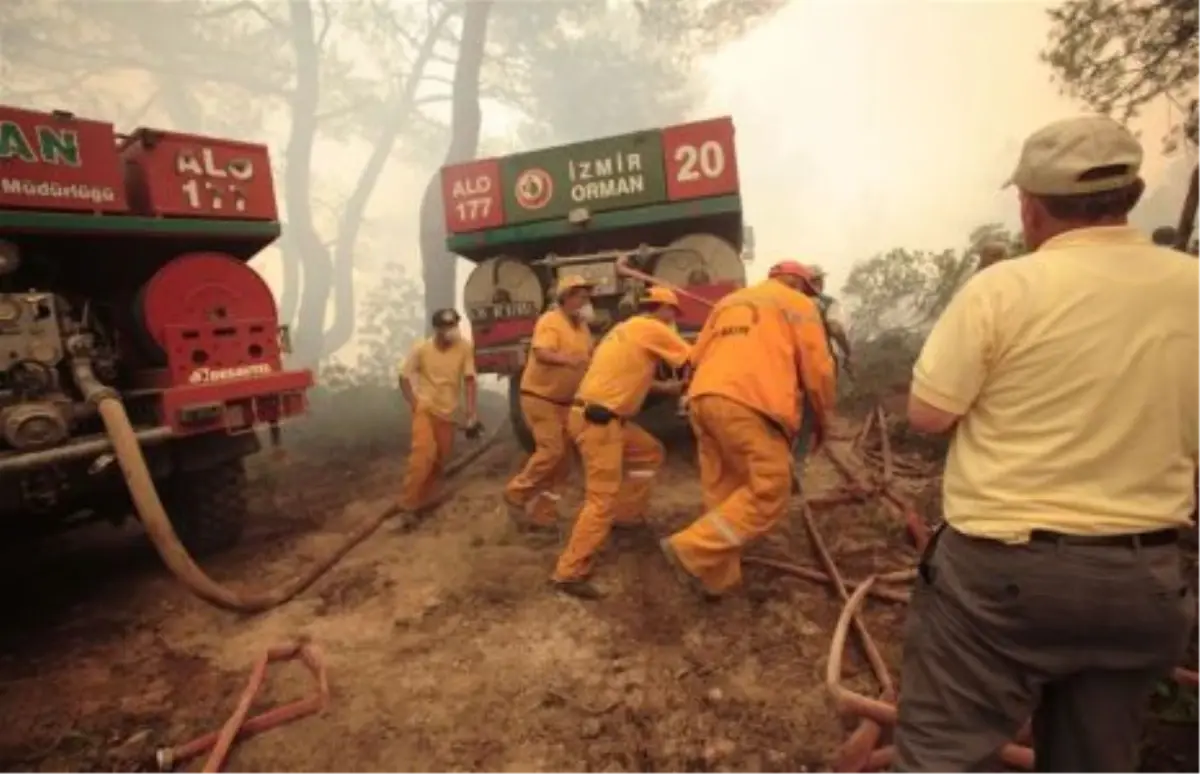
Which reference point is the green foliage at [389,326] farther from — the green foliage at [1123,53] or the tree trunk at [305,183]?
the green foliage at [1123,53]

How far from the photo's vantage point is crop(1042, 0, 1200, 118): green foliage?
6505 millimetres

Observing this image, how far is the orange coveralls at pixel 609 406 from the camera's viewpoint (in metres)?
3.98

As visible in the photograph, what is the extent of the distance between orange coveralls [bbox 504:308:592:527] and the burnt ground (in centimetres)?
30

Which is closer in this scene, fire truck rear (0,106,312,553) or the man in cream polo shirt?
the man in cream polo shirt

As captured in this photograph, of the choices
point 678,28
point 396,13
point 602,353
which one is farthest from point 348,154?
point 602,353

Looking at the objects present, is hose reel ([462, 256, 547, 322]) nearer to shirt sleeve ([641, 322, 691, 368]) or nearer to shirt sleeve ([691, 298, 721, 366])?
shirt sleeve ([641, 322, 691, 368])

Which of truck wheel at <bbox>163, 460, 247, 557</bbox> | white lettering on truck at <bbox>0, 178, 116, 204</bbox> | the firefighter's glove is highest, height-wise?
white lettering on truck at <bbox>0, 178, 116, 204</bbox>

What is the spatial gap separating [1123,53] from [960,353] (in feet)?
24.9

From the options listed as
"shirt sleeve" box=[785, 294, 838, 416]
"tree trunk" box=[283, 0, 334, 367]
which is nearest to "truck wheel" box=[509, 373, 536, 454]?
"shirt sleeve" box=[785, 294, 838, 416]

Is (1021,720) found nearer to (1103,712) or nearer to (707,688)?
(1103,712)

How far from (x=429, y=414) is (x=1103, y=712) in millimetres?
4920

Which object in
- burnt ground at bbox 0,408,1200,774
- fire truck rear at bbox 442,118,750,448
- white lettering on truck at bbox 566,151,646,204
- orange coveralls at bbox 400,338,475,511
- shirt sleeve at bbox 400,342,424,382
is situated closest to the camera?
burnt ground at bbox 0,408,1200,774

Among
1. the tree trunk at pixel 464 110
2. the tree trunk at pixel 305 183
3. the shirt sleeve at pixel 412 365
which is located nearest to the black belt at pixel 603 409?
the shirt sleeve at pixel 412 365

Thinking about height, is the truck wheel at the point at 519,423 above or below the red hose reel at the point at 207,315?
below
